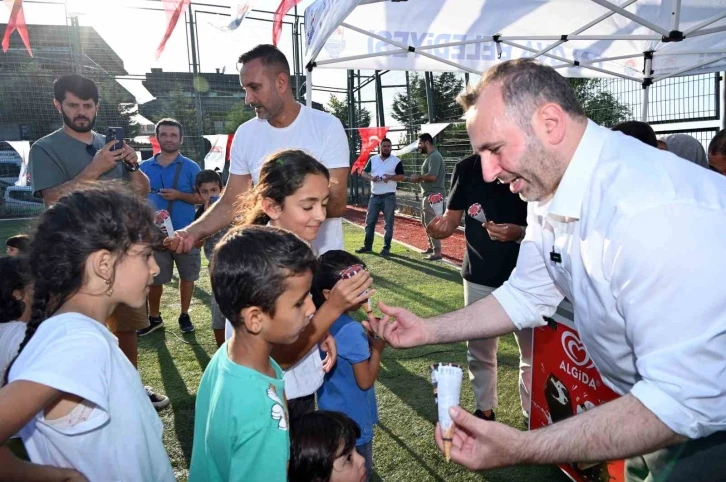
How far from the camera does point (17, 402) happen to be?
4.18 ft

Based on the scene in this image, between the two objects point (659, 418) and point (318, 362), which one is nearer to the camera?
point (659, 418)

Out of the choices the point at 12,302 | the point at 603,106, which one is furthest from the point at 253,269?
the point at 603,106

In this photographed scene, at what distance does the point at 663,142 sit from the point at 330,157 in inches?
142

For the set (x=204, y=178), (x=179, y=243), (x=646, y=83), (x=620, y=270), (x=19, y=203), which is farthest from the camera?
(x=19, y=203)

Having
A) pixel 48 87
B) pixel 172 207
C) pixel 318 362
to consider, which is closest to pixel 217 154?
pixel 48 87

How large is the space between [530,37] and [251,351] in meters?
6.37

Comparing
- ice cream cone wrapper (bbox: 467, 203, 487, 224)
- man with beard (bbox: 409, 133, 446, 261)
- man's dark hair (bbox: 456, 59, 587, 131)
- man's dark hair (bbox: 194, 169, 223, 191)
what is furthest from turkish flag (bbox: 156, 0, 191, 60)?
man's dark hair (bbox: 456, 59, 587, 131)

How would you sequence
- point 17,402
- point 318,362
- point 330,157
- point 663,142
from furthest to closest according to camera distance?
1. point 663,142
2. point 330,157
3. point 318,362
4. point 17,402

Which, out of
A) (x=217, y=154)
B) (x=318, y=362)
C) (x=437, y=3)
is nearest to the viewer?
(x=318, y=362)

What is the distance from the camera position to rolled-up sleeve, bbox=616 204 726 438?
1394mm

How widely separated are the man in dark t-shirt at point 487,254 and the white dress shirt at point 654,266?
1.79 meters

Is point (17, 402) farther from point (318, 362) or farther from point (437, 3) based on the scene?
point (437, 3)

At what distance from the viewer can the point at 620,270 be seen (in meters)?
1.52

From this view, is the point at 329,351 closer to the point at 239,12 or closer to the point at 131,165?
the point at 131,165
